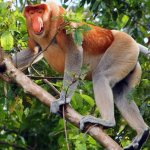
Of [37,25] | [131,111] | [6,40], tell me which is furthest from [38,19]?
[131,111]

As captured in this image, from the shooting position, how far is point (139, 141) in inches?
189

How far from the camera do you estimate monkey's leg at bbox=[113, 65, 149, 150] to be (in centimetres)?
481

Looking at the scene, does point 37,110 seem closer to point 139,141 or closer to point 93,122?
point 93,122

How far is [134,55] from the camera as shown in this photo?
530 cm

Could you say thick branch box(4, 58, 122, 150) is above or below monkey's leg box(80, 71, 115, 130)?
above

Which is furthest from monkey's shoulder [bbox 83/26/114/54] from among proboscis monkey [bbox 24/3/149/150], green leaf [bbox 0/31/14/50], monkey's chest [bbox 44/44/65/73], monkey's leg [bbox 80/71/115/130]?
green leaf [bbox 0/31/14/50]

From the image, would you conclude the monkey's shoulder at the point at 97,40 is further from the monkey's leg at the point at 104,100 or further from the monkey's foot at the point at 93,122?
the monkey's foot at the point at 93,122

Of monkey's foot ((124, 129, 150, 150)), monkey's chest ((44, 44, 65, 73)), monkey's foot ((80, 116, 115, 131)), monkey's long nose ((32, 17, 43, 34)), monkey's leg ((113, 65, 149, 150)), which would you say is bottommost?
monkey's foot ((124, 129, 150, 150))

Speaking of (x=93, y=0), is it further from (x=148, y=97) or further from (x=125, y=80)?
(x=148, y=97)

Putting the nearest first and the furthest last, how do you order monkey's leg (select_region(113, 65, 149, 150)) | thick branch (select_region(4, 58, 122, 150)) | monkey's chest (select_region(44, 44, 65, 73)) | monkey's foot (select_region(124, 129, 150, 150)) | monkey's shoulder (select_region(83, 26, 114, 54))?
thick branch (select_region(4, 58, 122, 150)) → monkey's foot (select_region(124, 129, 150, 150)) → monkey's leg (select_region(113, 65, 149, 150)) → monkey's chest (select_region(44, 44, 65, 73)) → monkey's shoulder (select_region(83, 26, 114, 54))

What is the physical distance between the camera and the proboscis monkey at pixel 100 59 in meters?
4.82

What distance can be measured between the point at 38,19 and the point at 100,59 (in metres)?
0.84

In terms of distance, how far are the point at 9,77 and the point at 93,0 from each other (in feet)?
6.82

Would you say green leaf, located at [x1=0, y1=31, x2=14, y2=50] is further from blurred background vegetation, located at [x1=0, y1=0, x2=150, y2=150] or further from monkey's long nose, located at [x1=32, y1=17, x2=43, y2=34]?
monkey's long nose, located at [x1=32, y1=17, x2=43, y2=34]
